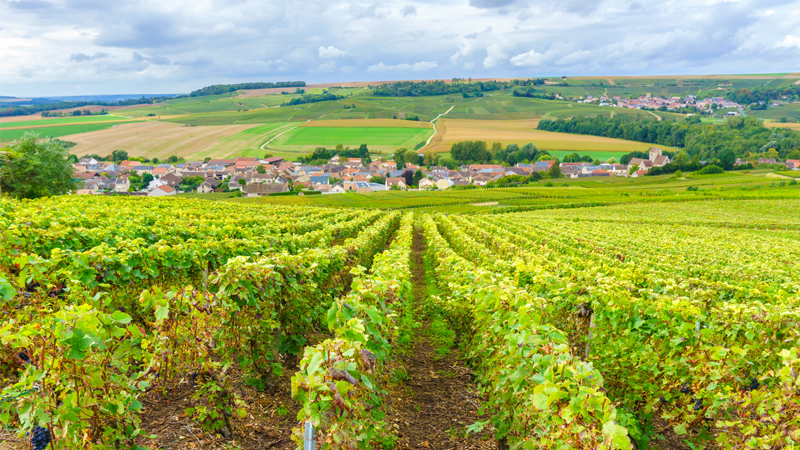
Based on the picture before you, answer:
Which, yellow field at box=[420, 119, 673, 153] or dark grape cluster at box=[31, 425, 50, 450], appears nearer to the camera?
dark grape cluster at box=[31, 425, 50, 450]

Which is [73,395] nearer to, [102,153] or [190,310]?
[190,310]

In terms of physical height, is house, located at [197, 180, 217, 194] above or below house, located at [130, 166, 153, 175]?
below

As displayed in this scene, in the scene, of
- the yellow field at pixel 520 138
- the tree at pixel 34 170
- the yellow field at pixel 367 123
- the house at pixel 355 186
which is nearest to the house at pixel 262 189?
the house at pixel 355 186

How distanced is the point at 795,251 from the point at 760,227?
2196cm

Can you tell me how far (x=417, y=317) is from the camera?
38.8ft

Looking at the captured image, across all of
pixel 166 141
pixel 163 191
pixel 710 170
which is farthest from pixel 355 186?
pixel 710 170

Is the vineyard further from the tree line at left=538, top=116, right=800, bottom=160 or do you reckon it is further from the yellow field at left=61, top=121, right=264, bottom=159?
the tree line at left=538, top=116, right=800, bottom=160

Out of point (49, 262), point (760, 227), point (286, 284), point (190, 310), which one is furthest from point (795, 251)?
point (49, 262)

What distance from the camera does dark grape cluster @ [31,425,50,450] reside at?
3.58 metres

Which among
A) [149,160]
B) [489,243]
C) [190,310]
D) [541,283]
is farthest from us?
[149,160]

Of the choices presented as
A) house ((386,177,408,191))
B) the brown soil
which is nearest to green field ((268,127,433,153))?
house ((386,177,408,191))

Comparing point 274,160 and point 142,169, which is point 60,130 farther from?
point 274,160

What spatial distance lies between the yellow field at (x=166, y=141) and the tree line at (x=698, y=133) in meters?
127

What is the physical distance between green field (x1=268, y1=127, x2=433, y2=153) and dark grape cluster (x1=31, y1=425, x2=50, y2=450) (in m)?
150
